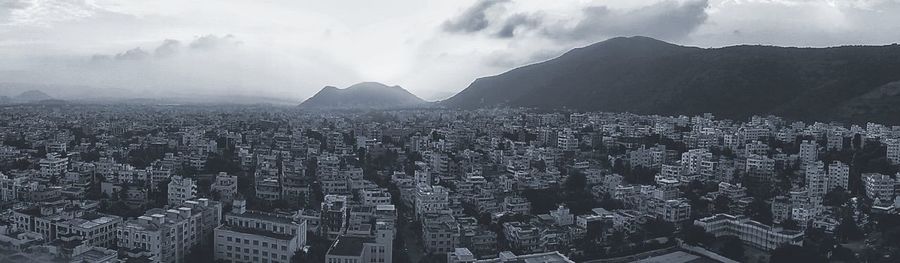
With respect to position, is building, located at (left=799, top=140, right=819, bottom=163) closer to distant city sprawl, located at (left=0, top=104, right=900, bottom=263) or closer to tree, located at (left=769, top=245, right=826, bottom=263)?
distant city sprawl, located at (left=0, top=104, right=900, bottom=263)

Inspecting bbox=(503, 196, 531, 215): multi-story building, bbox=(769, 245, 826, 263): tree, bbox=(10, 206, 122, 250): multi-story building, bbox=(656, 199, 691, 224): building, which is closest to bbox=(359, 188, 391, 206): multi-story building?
bbox=(503, 196, 531, 215): multi-story building

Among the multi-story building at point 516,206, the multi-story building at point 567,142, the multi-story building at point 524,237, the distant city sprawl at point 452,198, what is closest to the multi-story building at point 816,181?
the distant city sprawl at point 452,198

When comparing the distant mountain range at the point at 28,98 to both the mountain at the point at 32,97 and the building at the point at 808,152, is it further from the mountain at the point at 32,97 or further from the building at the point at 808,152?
the building at the point at 808,152

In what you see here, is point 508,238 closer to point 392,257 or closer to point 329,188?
point 392,257

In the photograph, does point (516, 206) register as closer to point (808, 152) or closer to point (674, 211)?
point (674, 211)

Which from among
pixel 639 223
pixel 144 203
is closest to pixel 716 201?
pixel 639 223

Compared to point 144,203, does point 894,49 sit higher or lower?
higher

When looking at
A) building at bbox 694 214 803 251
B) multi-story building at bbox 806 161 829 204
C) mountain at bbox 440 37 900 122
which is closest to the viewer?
building at bbox 694 214 803 251
